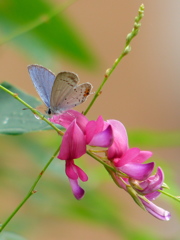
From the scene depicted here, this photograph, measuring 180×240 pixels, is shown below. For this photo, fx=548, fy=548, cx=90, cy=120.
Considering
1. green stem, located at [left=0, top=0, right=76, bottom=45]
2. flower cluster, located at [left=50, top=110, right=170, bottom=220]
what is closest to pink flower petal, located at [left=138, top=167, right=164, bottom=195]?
flower cluster, located at [left=50, top=110, right=170, bottom=220]

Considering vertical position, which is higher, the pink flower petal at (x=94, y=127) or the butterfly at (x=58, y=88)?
the butterfly at (x=58, y=88)

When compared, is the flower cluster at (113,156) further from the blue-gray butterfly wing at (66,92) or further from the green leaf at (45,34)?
the green leaf at (45,34)

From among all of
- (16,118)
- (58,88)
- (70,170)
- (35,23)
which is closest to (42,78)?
(58,88)

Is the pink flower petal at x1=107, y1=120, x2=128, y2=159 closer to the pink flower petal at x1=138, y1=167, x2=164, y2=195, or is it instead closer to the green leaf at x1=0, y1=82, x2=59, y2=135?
the pink flower petal at x1=138, y1=167, x2=164, y2=195

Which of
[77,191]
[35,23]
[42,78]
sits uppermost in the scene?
[35,23]

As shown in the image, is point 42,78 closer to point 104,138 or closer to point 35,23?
point 104,138

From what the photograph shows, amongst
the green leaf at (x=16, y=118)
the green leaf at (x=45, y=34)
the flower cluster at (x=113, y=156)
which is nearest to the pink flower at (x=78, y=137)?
the flower cluster at (x=113, y=156)
